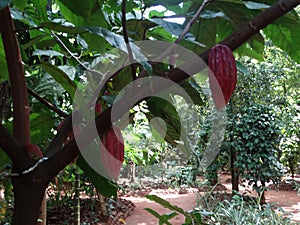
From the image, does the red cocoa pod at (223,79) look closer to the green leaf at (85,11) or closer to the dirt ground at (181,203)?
the green leaf at (85,11)

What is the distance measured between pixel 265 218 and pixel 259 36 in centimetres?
275

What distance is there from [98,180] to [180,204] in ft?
15.4

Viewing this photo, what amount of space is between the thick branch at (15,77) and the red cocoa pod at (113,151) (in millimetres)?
84

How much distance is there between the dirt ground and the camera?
4.09 metres

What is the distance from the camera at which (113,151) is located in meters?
0.40

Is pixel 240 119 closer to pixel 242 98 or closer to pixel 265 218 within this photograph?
pixel 242 98

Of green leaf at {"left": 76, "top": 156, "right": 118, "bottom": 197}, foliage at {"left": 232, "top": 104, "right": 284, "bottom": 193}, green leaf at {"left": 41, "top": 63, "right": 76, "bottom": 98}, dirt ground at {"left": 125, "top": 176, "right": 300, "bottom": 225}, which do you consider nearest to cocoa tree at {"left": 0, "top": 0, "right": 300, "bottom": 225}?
green leaf at {"left": 41, "top": 63, "right": 76, "bottom": 98}

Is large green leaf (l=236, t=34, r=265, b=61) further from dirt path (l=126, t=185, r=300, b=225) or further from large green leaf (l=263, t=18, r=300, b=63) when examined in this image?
dirt path (l=126, t=185, r=300, b=225)

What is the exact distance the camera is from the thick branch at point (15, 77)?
1.26 ft

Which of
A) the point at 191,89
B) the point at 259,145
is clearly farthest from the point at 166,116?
the point at 259,145

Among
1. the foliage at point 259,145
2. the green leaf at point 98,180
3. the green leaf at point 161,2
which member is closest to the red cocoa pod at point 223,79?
the green leaf at point 161,2

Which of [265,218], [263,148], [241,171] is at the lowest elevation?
[265,218]

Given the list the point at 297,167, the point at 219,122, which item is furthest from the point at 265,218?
the point at 297,167

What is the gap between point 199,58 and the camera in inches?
12.7
